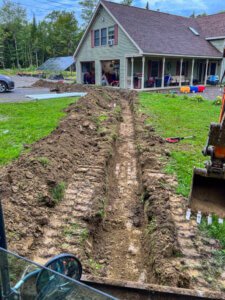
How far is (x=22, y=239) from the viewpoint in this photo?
327cm

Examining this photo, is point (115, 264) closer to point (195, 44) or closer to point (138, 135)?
point (138, 135)

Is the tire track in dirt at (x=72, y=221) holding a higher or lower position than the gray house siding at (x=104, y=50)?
lower

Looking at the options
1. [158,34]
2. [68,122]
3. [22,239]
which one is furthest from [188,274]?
[158,34]

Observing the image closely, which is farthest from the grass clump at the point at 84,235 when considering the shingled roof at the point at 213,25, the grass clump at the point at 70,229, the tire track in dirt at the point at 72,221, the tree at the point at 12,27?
the tree at the point at 12,27

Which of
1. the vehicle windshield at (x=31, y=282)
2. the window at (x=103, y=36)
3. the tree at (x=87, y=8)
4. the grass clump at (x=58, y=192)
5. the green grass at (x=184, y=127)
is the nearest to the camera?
the vehicle windshield at (x=31, y=282)

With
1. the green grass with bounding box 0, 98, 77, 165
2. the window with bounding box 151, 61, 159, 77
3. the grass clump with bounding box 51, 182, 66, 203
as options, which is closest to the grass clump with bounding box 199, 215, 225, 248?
the grass clump with bounding box 51, 182, 66, 203

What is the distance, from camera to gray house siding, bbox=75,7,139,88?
68.6 feet

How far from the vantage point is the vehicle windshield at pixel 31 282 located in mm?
1490

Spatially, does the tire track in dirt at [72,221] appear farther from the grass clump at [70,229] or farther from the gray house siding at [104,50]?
the gray house siding at [104,50]

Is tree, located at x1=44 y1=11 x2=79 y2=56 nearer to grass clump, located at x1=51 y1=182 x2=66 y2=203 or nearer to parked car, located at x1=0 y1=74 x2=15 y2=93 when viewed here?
parked car, located at x1=0 y1=74 x2=15 y2=93

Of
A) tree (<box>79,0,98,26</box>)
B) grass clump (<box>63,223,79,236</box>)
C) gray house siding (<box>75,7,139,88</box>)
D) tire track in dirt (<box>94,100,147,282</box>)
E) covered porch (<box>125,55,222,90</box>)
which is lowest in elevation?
tire track in dirt (<box>94,100,147,282</box>)

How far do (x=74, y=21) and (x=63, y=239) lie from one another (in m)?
60.7

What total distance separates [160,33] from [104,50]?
16.6 feet

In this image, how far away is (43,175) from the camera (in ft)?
15.3
